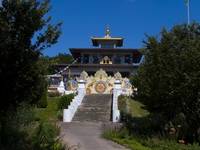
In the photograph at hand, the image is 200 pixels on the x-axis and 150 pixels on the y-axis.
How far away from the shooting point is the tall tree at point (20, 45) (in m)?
14.2

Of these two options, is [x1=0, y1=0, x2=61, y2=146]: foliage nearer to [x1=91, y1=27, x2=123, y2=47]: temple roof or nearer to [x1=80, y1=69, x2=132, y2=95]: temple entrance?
[x1=80, y1=69, x2=132, y2=95]: temple entrance

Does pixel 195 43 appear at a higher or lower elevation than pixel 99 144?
higher

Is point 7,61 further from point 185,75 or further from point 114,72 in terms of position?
point 114,72

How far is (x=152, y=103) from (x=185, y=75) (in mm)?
4266

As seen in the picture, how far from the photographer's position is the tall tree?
46.7 ft

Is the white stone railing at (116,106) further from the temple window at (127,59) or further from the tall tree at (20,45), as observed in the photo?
the temple window at (127,59)

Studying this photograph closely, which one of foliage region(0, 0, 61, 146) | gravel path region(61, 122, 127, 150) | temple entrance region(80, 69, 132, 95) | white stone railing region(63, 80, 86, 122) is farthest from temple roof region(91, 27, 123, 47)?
foliage region(0, 0, 61, 146)

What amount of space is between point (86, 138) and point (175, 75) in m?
5.50

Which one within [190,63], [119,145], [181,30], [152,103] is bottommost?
[119,145]

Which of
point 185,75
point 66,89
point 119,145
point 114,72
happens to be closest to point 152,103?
point 185,75

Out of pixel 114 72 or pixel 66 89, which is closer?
pixel 66 89

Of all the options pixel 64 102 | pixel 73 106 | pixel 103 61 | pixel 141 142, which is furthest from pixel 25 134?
pixel 103 61

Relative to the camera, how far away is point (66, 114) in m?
36.5

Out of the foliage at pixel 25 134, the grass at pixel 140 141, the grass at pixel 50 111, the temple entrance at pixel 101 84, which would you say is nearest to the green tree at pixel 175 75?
the grass at pixel 140 141
